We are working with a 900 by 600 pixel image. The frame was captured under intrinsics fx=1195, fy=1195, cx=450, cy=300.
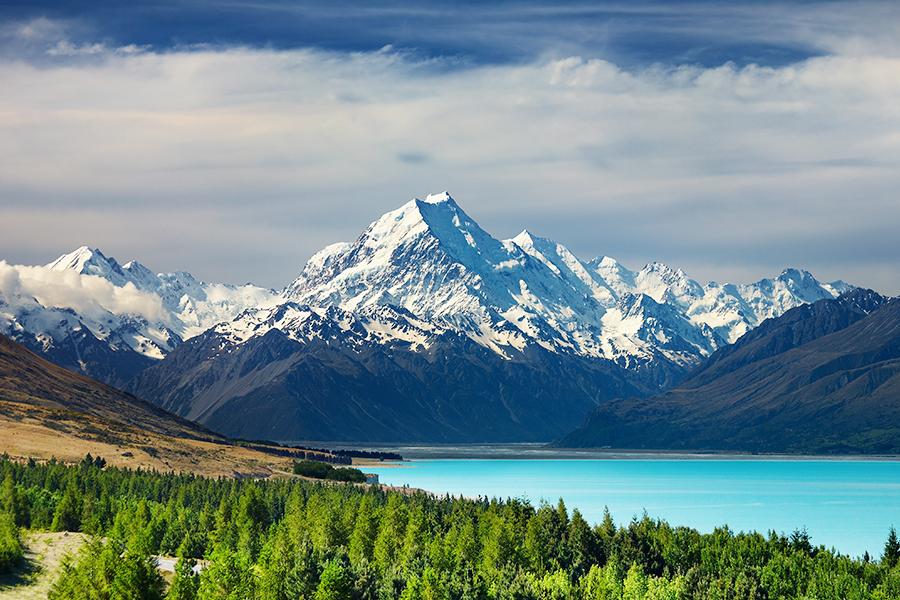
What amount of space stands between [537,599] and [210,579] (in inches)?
1508

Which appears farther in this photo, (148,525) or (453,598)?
(148,525)

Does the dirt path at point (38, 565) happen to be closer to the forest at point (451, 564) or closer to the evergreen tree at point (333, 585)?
the forest at point (451, 564)

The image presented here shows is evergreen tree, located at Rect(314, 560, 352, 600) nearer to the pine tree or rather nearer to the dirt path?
the dirt path

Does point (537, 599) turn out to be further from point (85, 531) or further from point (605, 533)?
point (85, 531)

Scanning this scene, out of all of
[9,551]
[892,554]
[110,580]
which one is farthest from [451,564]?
[892,554]

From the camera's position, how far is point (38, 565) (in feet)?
495

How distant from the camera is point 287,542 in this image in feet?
563

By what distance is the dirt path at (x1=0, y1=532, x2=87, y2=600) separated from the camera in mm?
140250

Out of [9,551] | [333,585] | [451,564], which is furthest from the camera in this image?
[451,564]

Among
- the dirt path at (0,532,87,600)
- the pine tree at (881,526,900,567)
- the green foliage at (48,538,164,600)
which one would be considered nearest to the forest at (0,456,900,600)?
the green foliage at (48,538,164,600)

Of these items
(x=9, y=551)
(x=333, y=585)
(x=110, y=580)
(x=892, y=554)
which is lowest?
(x=333, y=585)

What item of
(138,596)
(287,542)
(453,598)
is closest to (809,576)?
(453,598)

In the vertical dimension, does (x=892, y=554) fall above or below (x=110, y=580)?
above

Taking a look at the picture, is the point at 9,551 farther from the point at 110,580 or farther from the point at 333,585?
the point at 333,585
